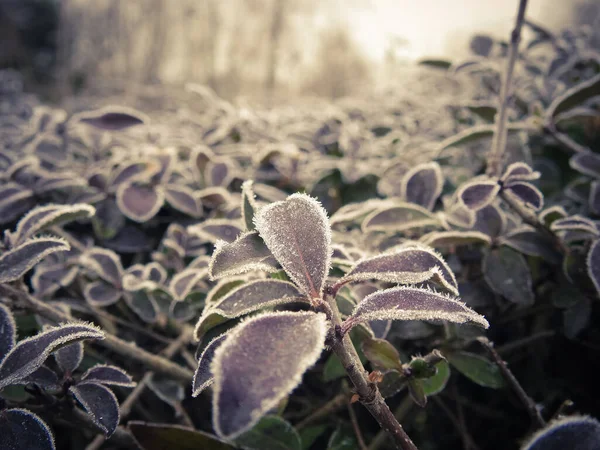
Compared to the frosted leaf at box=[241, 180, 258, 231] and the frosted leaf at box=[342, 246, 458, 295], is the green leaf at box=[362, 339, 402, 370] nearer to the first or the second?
the frosted leaf at box=[342, 246, 458, 295]

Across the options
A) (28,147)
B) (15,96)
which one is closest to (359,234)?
(28,147)

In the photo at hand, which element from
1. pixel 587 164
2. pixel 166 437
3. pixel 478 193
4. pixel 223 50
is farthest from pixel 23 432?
pixel 223 50

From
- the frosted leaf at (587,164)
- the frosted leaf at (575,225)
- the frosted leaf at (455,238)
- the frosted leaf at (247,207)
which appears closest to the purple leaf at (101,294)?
the frosted leaf at (247,207)

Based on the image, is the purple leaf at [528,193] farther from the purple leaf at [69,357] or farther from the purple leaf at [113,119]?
the purple leaf at [113,119]

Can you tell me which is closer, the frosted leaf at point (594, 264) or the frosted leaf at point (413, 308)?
the frosted leaf at point (413, 308)

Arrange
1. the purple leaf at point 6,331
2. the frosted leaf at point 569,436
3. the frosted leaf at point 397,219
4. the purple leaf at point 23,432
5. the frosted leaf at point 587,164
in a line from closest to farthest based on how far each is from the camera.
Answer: the frosted leaf at point 569,436
the purple leaf at point 23,432
the purple leaf at point 6,331
the frosted leaf at point 397,219
the frosted leaf at point 587,164

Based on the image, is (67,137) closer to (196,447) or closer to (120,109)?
(120,109)

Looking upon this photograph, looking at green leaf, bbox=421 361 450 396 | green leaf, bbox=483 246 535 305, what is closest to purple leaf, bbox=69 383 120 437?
green leaf, bbox=421 361 450 396

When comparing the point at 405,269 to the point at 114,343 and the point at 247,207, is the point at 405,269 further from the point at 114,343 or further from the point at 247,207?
the point at 114,343
